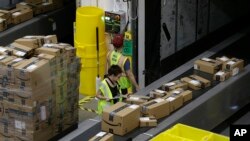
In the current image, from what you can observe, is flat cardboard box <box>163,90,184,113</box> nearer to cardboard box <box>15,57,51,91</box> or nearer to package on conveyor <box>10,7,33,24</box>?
cardboard box <box>15,57,51,91</box>

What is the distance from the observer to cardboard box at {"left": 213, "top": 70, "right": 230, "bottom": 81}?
1039cm

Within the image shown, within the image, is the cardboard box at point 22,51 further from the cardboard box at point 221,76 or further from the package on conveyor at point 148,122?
the cardboard box at point 221,76

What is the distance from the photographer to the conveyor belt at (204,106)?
870cm

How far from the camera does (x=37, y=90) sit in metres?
8.50

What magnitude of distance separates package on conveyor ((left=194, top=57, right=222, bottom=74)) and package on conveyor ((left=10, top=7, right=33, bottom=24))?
4.10 m

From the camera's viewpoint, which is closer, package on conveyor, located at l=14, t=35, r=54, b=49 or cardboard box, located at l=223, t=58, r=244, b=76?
package on conveyor, located at l=14, t=35, r=54, b=49

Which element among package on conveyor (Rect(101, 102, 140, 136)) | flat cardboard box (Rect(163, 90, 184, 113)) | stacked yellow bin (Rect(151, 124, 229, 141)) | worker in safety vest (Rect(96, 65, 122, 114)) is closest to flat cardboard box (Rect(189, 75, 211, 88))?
flat cardboard box (Rect(163, 90, 184, 113))

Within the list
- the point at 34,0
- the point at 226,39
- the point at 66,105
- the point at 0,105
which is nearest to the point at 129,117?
the point at 66,105

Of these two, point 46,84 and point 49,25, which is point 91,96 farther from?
point 46,84

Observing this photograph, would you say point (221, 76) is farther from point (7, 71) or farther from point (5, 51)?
point (7, 71)

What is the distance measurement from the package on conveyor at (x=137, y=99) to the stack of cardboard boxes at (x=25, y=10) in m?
4.41

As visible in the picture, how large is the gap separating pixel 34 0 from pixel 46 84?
17.4 feet

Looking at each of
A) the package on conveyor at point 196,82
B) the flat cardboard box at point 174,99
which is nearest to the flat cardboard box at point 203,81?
the package on conveyor at point 196,82

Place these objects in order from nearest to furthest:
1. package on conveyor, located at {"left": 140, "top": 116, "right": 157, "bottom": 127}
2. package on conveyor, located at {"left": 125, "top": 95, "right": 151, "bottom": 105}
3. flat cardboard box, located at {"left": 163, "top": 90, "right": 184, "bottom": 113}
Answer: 1. package on conveyor, located at {"left": 140, "top": 116, "right": 157, "bottom": 127}
2. package on conveyor, located at {"left": 125, "top": 95, "right": 151, "bottom": 105}
3. flat cardboard box, located at {"left": 163, "top": 90, "right": 184, "bottom": 113}
